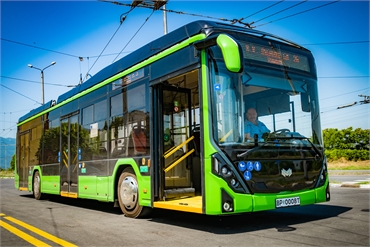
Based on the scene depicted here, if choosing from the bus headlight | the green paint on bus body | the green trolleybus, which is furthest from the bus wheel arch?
the bus headlight

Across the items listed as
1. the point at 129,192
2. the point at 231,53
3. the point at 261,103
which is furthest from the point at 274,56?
the point at 129,192

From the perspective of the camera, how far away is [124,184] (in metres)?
8.39

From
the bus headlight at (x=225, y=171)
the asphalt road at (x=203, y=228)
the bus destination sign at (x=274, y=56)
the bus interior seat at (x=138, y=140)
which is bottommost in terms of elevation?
the asphalt road at (x=203, y=228)

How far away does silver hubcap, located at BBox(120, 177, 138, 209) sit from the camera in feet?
26.4

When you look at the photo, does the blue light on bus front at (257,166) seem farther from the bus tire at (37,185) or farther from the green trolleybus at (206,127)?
the bus tire at (37,185)

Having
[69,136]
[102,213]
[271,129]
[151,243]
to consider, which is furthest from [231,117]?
[69,136]

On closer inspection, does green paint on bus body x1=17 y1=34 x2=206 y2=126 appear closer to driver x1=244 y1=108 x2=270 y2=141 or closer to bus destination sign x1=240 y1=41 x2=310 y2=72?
bus destination sign x1=240 y1=41 x2=310 y2=72

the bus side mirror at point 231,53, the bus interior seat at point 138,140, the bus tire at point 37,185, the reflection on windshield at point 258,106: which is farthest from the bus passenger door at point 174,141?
the bus tire at point 37,185

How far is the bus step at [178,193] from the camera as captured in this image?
7503mm

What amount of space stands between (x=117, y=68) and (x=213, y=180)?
4461mm

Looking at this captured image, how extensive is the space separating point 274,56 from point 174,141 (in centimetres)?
262

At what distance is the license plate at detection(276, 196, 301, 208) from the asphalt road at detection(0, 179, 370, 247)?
38 cm

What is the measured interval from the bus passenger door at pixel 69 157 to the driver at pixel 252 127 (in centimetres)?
620

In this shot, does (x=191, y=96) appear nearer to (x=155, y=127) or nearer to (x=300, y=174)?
(x=155, y=127)
